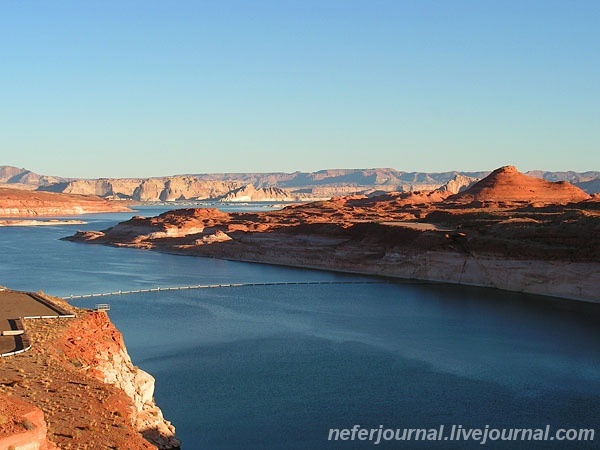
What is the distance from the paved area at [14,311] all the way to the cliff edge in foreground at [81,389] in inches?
26.5

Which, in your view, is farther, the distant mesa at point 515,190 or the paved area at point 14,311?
the distant mesa at point 515,190

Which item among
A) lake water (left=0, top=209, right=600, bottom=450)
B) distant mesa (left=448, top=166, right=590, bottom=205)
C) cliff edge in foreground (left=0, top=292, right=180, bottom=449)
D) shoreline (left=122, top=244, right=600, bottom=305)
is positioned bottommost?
lake water (left=0, top=209, right=600, bottom=450)

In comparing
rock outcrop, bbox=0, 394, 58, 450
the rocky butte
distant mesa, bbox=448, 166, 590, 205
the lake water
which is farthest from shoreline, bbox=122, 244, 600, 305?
distant mesa, bbox=448, 166, 590, 205

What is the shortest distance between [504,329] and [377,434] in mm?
22919

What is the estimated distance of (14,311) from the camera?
96.1 ft

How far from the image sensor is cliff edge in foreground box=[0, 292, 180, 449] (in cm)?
1588

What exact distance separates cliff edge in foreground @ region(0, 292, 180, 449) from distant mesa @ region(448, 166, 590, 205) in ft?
341

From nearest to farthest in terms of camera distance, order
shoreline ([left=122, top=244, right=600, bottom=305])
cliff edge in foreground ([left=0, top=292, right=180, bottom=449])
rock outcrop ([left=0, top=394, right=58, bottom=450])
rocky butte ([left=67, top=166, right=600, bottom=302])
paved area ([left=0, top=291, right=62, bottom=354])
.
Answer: rock outcrop ([left=0, top=394, right=58, bottom=450]), cliff edge in foreground ([left=0, top=292, right=180, bottom=449]), paved area ([left=0, top=291, right=62, bottom=354]), shoreline ([left=122, top=244, right=600, bottom=305]), rocky butte ([left=67, top=166, right=600, bottom=302])

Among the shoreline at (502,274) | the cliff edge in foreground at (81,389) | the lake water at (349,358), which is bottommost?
the lake water at (349,358)

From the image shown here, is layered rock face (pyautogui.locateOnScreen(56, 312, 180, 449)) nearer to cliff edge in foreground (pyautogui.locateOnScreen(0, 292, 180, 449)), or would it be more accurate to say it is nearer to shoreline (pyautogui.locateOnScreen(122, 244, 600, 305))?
cliff edge in foreground (pyautogui.locateOnScreen(0, 292, 180, 449))

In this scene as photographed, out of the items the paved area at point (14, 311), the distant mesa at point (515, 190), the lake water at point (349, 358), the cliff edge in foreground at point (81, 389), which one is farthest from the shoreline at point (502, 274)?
the distant mesa at point (515, 190)

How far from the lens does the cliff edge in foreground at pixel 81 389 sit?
15.9m

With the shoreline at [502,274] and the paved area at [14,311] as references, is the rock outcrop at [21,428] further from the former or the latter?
the shoreline at [502,274]

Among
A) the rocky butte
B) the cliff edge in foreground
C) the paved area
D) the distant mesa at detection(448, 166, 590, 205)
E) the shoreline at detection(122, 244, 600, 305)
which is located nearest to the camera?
the cliff edge in foreground
